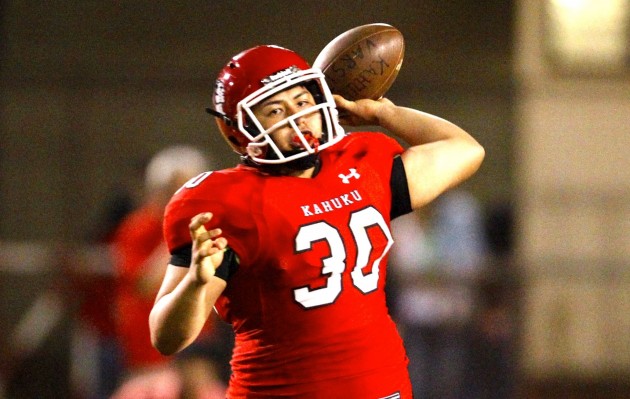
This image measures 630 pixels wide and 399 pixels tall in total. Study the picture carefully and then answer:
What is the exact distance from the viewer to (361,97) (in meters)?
3.36

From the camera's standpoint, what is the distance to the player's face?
2973 mm

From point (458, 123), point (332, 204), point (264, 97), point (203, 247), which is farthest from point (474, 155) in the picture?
point (458, 123)

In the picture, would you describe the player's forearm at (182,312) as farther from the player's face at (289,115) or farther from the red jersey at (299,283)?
the player's face at (289,115)

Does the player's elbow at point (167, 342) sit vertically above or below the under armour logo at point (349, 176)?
below

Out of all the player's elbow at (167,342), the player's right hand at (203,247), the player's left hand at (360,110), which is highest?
the player's left hand at (360,110)

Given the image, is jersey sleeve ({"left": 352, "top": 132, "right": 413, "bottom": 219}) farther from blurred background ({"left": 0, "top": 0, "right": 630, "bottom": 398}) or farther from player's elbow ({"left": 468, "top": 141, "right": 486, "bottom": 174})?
blurred background ({"left": 0, "top": 0, "right": 630, "bottom": 398})

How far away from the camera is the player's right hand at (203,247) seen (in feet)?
8.66

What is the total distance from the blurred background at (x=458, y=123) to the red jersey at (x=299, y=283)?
15.6ft

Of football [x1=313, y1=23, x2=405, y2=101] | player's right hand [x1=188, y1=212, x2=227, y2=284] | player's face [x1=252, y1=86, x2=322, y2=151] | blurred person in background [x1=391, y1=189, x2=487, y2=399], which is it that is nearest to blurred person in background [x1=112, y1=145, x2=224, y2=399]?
blurred person in background [x1=391, y1=189, x2=487, y2=399]

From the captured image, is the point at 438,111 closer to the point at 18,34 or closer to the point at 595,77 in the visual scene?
the point at 595,77

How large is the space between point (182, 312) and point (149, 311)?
2.70m

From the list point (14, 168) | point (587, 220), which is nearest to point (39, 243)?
point (14, 168)

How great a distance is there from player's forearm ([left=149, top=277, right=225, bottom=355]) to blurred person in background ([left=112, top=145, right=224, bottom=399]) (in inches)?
96.4

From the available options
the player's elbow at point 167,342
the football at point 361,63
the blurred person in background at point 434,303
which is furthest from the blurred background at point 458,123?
the player's elbow at point 167,342
